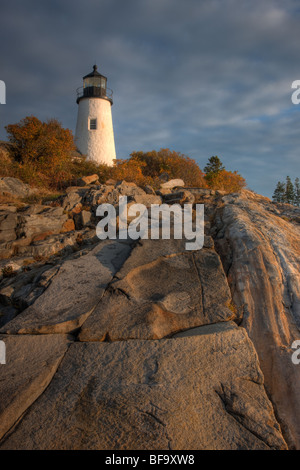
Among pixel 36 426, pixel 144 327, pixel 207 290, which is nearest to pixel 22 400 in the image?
pixel 36 426

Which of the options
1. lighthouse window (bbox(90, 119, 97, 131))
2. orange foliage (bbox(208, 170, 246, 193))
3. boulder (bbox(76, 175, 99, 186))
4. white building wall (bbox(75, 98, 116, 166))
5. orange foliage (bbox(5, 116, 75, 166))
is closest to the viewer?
boulder (bbox(76, 175, 99, 186))

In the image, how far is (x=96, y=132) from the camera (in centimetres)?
2686

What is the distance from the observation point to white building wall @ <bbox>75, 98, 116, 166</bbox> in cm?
2636

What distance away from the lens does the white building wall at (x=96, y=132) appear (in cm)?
2636

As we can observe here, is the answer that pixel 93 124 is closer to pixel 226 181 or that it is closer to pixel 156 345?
pixel 226 181

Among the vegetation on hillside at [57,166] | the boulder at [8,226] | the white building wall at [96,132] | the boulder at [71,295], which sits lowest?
the boulder at [71,295]

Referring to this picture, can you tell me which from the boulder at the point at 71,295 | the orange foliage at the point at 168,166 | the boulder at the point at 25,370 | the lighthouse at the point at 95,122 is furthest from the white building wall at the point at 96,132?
the boulder at the point at 25,370

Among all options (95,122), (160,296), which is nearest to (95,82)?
(95,122)

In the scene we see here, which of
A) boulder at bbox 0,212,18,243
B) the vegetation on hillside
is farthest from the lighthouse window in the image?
boulder at bbox 0,212,18,243

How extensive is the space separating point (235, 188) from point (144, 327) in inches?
636

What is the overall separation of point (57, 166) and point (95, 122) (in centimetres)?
1073

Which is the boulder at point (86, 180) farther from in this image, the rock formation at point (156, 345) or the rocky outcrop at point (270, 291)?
the rocky outcrop at point (270, 291)

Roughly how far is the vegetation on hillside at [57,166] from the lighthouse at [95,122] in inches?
192

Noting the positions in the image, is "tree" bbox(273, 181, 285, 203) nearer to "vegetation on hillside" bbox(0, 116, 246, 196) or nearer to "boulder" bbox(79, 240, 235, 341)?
"vegetation on hillside" bbox(0, 116, 246, 196)
